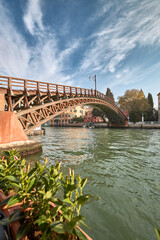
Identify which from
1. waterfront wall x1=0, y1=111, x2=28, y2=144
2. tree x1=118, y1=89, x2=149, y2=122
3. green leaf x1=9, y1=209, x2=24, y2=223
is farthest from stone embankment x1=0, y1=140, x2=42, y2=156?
tree x1=118, y1=89, x2=149, y2=122

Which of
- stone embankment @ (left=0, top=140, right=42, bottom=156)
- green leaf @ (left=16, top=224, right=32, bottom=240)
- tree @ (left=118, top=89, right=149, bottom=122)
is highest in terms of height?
tree @ (left=118, top=89, right=149, bottom=122)

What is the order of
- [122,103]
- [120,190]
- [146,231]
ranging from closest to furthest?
[146,231] → [120,190] → [122,103]

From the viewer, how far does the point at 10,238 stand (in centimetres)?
137

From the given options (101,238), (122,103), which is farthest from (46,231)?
(122,103)

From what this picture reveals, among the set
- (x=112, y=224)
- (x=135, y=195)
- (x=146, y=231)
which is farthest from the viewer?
(x=135, y=195)

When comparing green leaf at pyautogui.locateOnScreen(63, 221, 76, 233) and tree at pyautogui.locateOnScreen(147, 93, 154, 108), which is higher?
tree at pyautogui.locateOnScreen(147, 93, 154, 108)

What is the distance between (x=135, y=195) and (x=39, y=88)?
10.5m

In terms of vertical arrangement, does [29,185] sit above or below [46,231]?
above

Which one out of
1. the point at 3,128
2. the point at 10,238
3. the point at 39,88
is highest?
the point at 39,88

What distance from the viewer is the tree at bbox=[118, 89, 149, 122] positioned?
151 feet

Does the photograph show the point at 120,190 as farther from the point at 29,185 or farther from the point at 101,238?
the point at 29,185

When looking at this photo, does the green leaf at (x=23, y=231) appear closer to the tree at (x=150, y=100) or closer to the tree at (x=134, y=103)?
the tree at (x=134, y=103)

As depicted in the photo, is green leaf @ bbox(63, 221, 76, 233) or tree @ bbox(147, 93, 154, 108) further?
tree @ bbox(147, 93, 154, 108)

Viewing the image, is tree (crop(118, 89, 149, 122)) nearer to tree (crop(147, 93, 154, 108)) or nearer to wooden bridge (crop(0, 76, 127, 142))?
tree (crop(147, 93, 154, 108))
